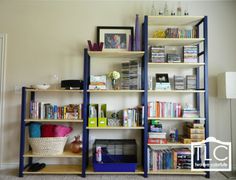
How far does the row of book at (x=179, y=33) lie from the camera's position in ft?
8.69

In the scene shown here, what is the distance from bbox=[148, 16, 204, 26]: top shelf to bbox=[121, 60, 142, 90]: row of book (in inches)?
25.6

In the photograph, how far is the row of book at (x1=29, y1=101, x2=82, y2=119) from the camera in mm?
2518

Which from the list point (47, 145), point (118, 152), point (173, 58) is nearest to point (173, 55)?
point (173, 58)

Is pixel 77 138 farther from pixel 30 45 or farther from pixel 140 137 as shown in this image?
pixel 30 45

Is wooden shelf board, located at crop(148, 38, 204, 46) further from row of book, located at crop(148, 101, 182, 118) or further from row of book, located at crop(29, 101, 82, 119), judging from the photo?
row of book, located at crop(29, 101, 82, 119)

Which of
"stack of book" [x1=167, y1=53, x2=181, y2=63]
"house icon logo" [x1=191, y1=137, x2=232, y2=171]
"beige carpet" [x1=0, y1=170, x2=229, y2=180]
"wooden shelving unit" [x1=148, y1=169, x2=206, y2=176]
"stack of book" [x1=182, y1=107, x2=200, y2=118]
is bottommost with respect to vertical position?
"beige carpet" [x1=0, y1=170, x2=229, y2=180]

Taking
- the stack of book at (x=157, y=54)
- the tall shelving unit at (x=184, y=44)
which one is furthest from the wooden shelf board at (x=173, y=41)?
the stack of book at (x=157, y=54)

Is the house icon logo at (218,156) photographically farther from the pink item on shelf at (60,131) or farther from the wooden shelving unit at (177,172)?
the pink item on shelf at (60,131)

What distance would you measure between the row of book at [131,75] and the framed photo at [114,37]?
0.96 feet

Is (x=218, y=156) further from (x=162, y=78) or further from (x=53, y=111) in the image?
(x=53, y=111)

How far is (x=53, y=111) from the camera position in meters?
2.53

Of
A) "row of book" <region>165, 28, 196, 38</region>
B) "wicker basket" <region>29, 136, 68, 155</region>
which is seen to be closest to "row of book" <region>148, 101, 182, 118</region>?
"row of book" <region>165, 28, 196, 38</region>

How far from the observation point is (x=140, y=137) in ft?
9.12

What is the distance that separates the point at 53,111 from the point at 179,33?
209 centimetres
